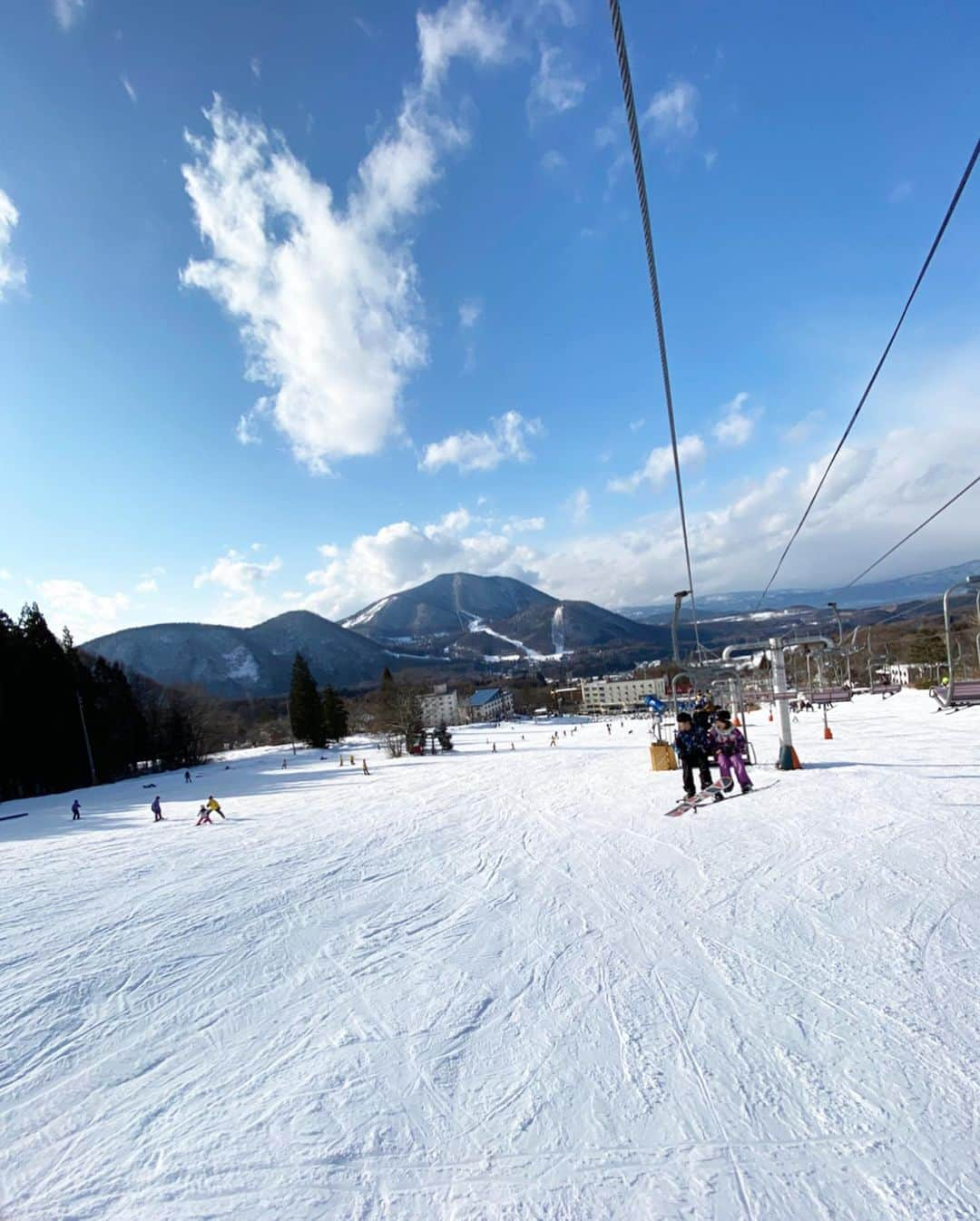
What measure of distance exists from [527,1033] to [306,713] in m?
65.9

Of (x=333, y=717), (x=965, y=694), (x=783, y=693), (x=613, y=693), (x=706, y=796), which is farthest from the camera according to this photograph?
(x=613, y=693)

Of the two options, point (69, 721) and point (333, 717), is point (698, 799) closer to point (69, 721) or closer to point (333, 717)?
point (69, 721)

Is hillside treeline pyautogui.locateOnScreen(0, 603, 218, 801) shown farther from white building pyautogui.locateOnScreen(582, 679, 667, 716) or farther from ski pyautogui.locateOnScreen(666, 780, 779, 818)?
white building pyautogui.locateOnScreen(582, 679, 667, 716)

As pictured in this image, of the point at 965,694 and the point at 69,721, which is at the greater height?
the point at 965,694

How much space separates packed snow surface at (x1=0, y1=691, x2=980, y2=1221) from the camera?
2.70 m

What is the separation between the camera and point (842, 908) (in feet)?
17.2

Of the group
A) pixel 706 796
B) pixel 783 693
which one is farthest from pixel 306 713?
pixel 706 796

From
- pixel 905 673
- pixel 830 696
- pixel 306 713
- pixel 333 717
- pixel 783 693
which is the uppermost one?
pixel 783 693

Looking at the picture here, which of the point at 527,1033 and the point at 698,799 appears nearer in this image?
the point at 527,1033

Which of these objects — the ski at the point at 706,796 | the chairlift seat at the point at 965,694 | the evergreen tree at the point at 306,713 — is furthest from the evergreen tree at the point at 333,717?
the chairlift seat at the point at 965,694

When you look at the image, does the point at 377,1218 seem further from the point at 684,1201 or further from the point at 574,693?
the point at 574,693

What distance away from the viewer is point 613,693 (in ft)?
460

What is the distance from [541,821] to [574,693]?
14142 cm

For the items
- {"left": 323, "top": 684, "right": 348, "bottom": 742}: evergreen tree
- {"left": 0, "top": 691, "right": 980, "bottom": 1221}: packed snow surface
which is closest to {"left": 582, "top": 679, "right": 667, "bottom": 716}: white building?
{"left": 323, "top": 684, "right": 348, "bottom": 742}: evergreen tree
